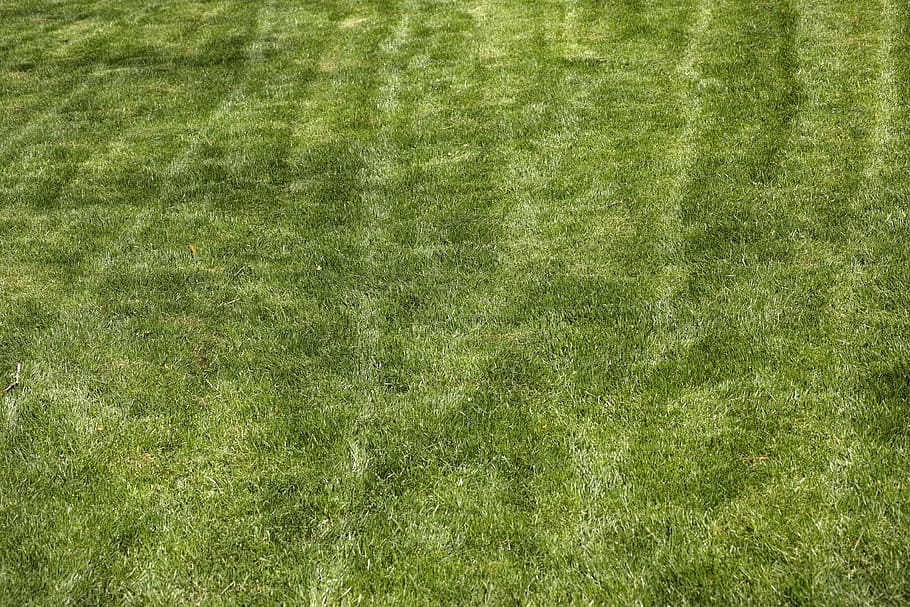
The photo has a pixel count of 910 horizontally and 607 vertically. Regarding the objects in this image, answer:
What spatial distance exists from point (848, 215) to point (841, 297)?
1.07 meters

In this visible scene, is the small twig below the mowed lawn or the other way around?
the other way around

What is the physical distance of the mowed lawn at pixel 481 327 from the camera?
10.9 ft

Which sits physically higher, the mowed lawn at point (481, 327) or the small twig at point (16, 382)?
the small twig at point (16, 382)

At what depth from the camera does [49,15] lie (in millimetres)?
12516

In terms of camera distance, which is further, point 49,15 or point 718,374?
point 49,15

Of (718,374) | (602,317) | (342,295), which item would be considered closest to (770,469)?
(718,374)

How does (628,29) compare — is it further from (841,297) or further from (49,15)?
(49,15)

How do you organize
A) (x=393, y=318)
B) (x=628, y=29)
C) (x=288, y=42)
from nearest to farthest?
(x=393, y=318), (x=628, y=29), (x=288, y=42)

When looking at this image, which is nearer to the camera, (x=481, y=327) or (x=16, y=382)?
(x=16, y=382)

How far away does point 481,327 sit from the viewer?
4.82 meters

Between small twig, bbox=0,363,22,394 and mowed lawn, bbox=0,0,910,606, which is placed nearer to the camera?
mowed lawn, bbox=0,0,910,606

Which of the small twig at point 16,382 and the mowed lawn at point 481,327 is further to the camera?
the small twig at point 16,382

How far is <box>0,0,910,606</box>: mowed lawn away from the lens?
10.9 feet

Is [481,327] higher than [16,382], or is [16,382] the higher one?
[16,382]
